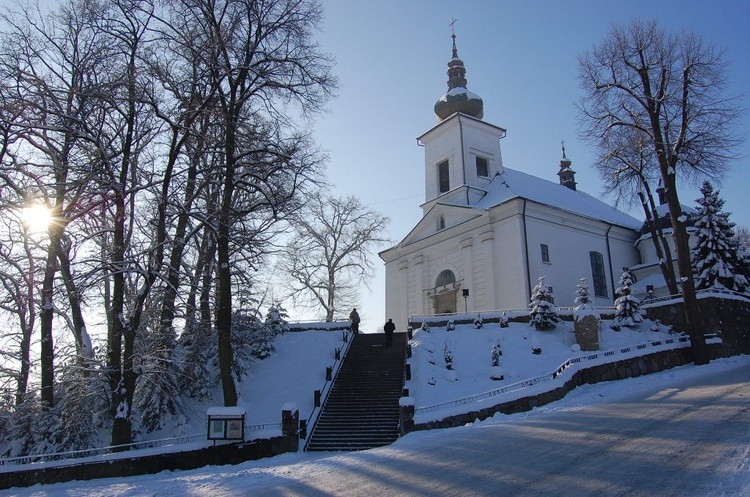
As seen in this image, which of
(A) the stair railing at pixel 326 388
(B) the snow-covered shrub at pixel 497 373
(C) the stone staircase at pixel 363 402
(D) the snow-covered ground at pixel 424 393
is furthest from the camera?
(B) the snow-covered shrub at pixel 497 373

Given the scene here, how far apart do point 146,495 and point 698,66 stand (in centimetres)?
2308

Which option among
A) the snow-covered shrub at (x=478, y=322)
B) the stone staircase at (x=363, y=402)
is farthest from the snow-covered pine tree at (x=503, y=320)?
the stone staircase at (x=363, y=402)

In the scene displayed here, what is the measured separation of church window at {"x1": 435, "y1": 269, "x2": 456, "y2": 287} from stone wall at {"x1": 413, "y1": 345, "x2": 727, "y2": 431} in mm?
15016

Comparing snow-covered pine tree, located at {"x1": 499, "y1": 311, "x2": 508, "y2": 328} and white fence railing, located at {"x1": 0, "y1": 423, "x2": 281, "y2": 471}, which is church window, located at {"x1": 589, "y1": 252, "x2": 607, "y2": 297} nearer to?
snow-covered pine tree, located at {"x1": 499, "y1": 311, "x2": 508, "y2": 328}

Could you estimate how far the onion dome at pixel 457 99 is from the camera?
39.7 m

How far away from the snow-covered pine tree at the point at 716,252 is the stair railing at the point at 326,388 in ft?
59.6

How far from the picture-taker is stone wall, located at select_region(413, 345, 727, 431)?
15359mm

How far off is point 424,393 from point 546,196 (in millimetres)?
22326

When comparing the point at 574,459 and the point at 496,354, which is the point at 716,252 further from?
the point at 574,459

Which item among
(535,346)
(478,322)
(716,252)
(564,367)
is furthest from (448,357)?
(716,252)

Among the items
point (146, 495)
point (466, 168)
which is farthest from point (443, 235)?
point (146, 495)

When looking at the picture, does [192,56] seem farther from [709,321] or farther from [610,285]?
[610,285]

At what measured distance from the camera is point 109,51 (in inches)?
596

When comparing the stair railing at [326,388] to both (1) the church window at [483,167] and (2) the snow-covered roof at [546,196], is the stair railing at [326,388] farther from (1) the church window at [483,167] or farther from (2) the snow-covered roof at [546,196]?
(1) the church window at [483,167]
